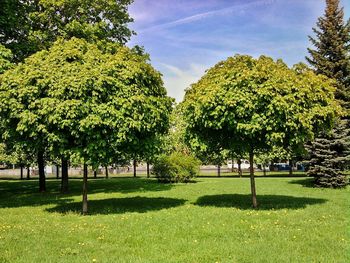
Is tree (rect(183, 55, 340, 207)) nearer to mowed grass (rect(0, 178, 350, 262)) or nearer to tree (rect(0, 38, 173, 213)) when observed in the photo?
tree (rect(0, 38, 173, 213))

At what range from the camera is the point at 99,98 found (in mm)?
14734

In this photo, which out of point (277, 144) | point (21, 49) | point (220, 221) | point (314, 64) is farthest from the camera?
point (314, 64)

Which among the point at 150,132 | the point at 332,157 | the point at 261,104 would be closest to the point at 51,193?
the point at 150,132

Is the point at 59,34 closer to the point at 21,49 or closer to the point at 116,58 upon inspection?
the point at 21,49

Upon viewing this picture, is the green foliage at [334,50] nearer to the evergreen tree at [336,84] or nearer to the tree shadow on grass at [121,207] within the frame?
the evergreen tree at [336,84]

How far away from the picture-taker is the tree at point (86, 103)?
14.2 metres

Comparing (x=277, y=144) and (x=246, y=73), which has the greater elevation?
(x=246, y=73)

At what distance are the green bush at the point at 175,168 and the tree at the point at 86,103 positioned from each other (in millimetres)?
19686

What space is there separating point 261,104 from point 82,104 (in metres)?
6.40

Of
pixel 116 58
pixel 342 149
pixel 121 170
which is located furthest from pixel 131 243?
pixel 121 170

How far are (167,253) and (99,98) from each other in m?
7.46

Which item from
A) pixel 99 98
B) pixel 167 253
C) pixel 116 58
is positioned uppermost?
pixel 116 58

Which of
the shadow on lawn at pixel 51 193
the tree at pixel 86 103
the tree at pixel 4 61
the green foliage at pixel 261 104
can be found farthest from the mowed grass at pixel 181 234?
the tree at pixel 4 61

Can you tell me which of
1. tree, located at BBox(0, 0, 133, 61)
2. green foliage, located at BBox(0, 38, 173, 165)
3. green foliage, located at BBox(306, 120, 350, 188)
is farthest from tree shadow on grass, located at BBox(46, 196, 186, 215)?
green foliage, located at BBox(306, 120, 350, 188)
